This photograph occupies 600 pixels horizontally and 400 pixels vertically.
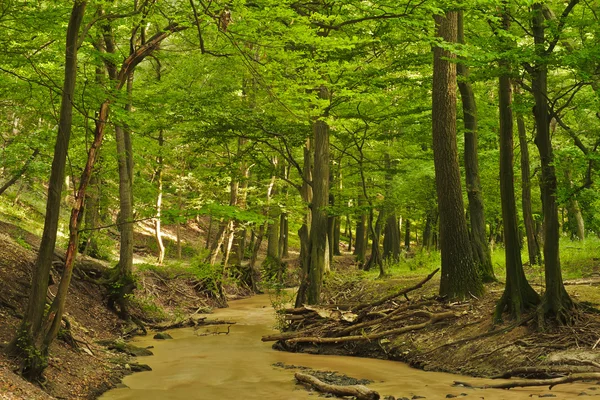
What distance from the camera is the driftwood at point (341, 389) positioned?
24.2ft

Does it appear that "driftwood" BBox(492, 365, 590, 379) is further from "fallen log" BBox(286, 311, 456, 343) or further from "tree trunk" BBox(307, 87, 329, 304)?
"tree trunk" BBox(307, 87, 329, 304)

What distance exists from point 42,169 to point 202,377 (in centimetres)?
758

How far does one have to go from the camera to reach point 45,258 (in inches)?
294

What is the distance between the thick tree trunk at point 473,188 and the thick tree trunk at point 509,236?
226cm

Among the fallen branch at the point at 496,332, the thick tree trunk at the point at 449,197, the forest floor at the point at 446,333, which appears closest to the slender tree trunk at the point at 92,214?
the forest floor at the point at 446,333

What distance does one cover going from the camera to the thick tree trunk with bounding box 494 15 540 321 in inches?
391

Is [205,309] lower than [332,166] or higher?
lower

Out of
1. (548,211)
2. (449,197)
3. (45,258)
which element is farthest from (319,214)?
(45,258)

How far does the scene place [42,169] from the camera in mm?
14070

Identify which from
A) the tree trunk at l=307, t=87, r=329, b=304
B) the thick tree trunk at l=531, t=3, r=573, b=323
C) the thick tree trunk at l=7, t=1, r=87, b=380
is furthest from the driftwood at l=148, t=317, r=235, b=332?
the thick tree trunk at l=531, t=3, r=573, b=323

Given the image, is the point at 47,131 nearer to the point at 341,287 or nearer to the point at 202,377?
the point at 202,377

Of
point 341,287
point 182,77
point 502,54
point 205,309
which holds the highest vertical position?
point 182,77

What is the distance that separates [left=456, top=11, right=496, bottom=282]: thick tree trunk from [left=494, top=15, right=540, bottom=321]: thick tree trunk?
2.26 m

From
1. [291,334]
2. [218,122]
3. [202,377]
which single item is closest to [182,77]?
[218,122]
